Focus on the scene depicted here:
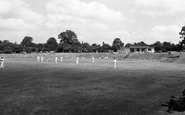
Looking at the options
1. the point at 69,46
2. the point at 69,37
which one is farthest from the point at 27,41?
the point at 69,46

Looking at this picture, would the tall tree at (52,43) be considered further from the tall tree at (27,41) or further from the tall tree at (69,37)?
the tall tree at (27,41)

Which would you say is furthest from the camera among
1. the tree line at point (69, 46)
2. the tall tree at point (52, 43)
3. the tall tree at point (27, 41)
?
the tall tree at point (27, 41)

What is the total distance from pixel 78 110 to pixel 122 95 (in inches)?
123

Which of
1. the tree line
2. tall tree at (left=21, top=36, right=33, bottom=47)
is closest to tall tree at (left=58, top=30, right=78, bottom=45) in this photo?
the tree line

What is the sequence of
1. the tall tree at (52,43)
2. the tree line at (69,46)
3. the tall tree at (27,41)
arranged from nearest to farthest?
the tree line at (69,46)
the tall tree at (52,43)
the tall tree at (27,41)

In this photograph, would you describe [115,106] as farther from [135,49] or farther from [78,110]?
[135,49]

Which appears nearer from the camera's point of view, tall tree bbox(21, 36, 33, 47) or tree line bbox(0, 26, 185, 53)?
tree line bbox(0, 26, 185, 53)

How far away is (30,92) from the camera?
989 cm

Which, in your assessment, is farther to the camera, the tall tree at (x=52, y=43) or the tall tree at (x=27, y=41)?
the tall tree at (x=27, y=41)

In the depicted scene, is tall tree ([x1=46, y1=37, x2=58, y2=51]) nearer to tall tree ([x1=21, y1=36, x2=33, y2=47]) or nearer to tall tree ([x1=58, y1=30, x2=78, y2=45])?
tall tree ([x1=58, y1=30, x2=78, y2=45])

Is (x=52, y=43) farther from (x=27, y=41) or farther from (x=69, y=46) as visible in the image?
(x=69, y=46)

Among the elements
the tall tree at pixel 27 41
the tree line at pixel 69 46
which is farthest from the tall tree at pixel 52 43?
the tall tree at pixel 27 41

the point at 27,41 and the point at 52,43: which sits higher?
the point at 27,41

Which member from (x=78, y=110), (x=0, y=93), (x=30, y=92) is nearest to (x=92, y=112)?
(x=78, y=110)
